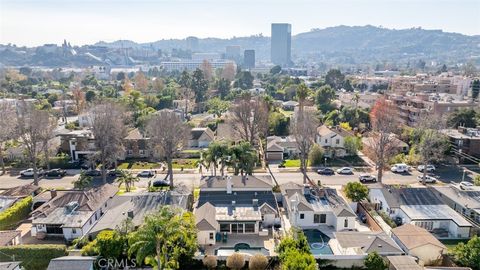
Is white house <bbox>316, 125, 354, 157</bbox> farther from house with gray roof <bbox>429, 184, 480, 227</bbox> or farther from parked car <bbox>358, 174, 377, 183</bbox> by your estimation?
house with gray roof <bbox>429, 184, 480, 227</bbox>

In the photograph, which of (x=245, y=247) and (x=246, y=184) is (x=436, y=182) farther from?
(x=245, y=247)

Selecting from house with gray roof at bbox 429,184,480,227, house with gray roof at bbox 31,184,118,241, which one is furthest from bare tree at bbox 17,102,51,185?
house with gray roof at bbox 429,184,480,227

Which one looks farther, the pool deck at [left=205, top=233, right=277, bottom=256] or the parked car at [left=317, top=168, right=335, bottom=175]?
the parked car at [left=317, top=168, right=335, bottom=175]

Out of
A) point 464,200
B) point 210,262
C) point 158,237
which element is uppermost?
point 158,237

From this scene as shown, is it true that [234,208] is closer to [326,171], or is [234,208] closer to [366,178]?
[326,171]

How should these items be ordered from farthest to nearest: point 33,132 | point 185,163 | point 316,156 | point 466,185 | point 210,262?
point 185,163
point 316,156
point 33,132
point 466,185
point 210,262

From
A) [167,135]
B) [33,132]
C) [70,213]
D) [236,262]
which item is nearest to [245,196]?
[236,262]

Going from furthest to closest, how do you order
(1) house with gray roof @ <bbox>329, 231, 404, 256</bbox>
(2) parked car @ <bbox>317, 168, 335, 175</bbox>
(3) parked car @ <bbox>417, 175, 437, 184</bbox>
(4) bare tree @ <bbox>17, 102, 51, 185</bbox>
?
(2) parked car @ <bbox>317, 168, 335, 175</bbox>, (3) parked car @ <bbox>417, 175, 437, 184</bbox>, (4) bare tree @ <bbox>17, 102, 51, 185</bbox>, (1) house with gray roof @ <bbox>329, 231, 404, 256</bbox>
